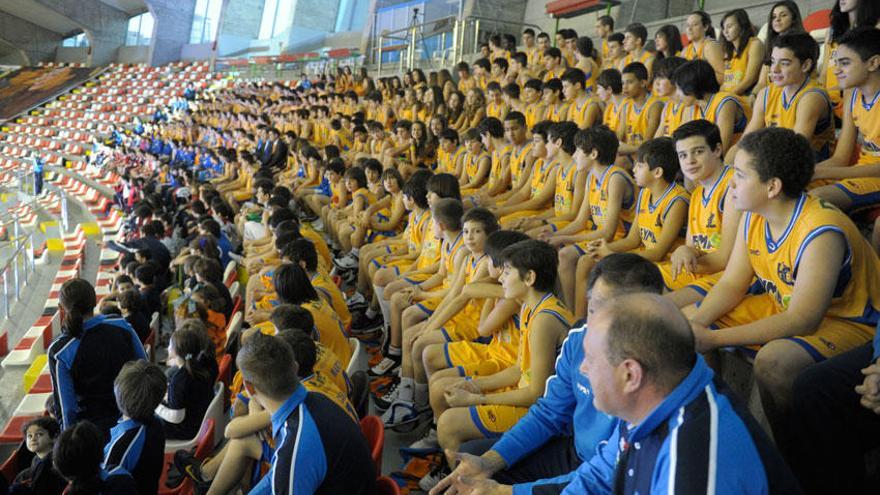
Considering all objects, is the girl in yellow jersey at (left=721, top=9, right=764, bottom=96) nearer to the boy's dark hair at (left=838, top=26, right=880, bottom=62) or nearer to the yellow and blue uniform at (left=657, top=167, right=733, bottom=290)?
the boy's dark hair at (left=838, top=26, right=880, bottom=62)

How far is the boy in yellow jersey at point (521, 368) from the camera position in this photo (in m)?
2.62

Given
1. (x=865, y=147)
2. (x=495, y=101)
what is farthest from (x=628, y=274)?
(x=495, y=101)

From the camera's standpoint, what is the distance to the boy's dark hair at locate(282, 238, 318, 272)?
429 cm

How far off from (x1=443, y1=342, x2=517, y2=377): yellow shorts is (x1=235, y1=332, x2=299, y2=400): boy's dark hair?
1115mm

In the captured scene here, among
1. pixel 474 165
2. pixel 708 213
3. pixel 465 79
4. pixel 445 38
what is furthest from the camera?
pixel 445 38

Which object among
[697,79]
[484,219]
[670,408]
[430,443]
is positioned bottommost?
[430,443]

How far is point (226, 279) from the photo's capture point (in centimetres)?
611

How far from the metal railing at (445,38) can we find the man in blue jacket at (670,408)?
482 inches

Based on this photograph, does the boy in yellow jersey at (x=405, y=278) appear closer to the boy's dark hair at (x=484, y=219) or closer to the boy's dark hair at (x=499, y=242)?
the boy's dark hair at (x=484, y=219)

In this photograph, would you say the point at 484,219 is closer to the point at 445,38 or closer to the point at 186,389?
the point at 186,389

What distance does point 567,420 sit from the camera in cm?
233

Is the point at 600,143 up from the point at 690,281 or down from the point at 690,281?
up

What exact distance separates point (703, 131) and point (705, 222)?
1.51 ft

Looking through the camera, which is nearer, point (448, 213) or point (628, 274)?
point (628, 274)
